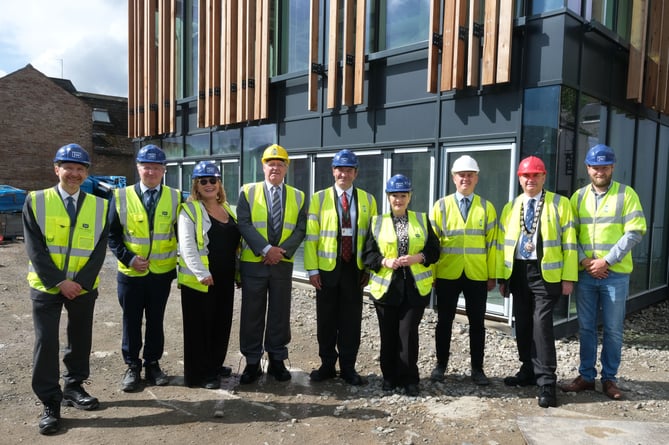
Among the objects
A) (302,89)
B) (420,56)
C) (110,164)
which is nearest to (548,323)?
(420,56)

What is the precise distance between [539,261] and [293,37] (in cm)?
767

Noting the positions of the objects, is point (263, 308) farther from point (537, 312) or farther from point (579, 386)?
point (579, 386)

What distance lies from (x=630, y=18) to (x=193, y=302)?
25.7 feet

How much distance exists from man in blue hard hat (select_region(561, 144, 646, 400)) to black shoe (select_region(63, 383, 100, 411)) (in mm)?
4277

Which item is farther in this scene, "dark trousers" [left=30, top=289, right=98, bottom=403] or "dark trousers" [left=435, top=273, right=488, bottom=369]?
"dark trousers" [left=435, top=273, right=488, bottom=369]

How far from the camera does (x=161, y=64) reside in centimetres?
1371

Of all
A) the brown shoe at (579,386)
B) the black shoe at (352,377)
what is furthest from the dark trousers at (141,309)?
the brown shoe at (579,386)

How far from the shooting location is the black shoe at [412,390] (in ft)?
15.1

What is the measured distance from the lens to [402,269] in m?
4.56

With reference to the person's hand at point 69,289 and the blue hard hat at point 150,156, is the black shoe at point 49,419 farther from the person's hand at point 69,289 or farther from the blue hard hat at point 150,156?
the blue hard hat at point 150,156

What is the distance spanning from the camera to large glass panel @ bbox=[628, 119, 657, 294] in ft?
27.8

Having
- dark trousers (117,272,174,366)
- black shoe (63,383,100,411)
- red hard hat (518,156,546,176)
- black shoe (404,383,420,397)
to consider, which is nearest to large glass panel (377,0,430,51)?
red hard hat (518,156,546,176)

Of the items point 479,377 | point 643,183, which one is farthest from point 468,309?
point 643,183

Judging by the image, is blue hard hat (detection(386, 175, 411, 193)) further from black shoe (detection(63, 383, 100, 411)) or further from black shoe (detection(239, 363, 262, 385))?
black shoe (detection(63, 383, 100, 411))
